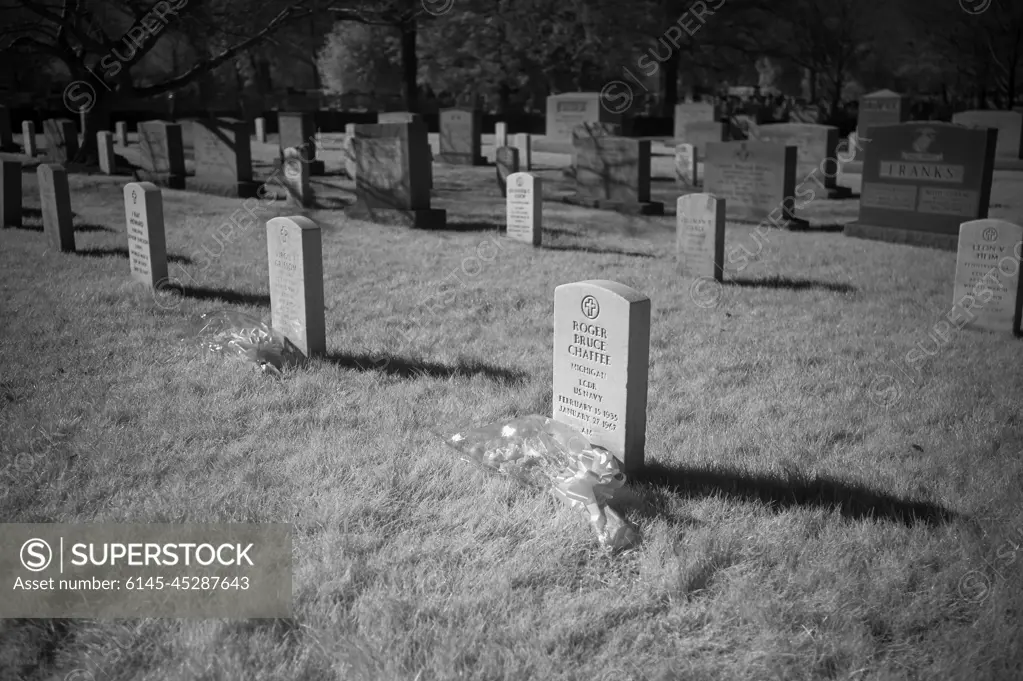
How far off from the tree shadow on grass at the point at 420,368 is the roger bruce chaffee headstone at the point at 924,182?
27.8 ft

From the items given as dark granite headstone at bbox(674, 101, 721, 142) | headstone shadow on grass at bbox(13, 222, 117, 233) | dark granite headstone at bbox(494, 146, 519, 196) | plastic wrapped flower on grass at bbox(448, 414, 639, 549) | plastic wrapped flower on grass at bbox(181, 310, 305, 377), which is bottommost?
plastic wrapped flower on grass at bbox(448, 414, 639, 549)

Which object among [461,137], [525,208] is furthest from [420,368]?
[461,137]

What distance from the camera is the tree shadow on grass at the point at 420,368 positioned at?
19.2 feet

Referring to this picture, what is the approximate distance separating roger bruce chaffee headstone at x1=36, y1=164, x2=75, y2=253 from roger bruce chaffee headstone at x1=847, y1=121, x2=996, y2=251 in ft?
37.9

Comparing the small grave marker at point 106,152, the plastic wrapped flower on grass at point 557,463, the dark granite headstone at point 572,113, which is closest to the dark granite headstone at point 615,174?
the plastic wrapped flower on grass at point 557,463

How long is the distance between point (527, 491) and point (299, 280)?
2.89 metres

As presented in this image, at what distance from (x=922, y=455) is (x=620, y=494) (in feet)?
6.25

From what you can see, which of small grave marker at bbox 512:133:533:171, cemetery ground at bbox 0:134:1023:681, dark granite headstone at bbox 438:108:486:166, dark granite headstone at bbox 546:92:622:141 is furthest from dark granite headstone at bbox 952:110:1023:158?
cemetery ground at bbox 0:134:1023:681

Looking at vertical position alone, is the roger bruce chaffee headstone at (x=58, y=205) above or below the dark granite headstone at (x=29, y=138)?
below

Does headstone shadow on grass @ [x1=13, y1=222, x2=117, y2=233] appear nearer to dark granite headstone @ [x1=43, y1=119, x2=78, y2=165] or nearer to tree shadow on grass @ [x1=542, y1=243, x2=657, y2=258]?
tree shadow on grass @ [x1=542, y1=243, x2=657, y2=258]

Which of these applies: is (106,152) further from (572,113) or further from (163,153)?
(572,113)

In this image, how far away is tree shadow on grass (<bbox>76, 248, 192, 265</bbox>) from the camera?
10156mm

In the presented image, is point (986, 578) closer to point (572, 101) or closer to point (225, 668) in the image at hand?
point (225, 668)

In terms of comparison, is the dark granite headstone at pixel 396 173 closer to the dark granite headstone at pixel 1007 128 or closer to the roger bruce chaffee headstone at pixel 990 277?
the roger bruce chaffee headstone at pixel 990 277
